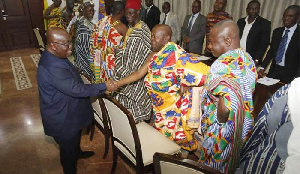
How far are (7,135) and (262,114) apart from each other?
3.12 m

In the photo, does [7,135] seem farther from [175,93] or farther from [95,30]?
[175,93]

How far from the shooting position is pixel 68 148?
1909mm

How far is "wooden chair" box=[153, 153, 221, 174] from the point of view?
38.7 inches

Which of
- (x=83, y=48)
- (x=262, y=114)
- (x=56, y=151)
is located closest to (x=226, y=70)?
(x=262, y=114)

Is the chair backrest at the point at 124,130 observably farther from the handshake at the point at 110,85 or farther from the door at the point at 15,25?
the door at the point at 15,25

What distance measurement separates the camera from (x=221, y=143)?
1.44 metres

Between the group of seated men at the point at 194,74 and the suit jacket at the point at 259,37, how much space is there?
2cm

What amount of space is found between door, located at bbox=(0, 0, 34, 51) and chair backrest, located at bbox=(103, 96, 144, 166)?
288 inches

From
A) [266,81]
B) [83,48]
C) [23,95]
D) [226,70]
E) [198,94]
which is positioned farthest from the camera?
[23,95]

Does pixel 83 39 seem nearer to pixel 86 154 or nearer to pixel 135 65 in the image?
pixel 135 65

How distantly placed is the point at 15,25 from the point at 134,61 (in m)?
7.01

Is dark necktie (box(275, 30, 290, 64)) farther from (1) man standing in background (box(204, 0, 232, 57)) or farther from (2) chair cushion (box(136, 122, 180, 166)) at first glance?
(2) chair cushion (box(136, 122, 180, 166))

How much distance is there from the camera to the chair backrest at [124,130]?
5.29 feet

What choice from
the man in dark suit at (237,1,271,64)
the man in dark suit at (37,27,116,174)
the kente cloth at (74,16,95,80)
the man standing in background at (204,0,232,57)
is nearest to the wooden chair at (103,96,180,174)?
the man in dark suit at (37,27,116,174)
